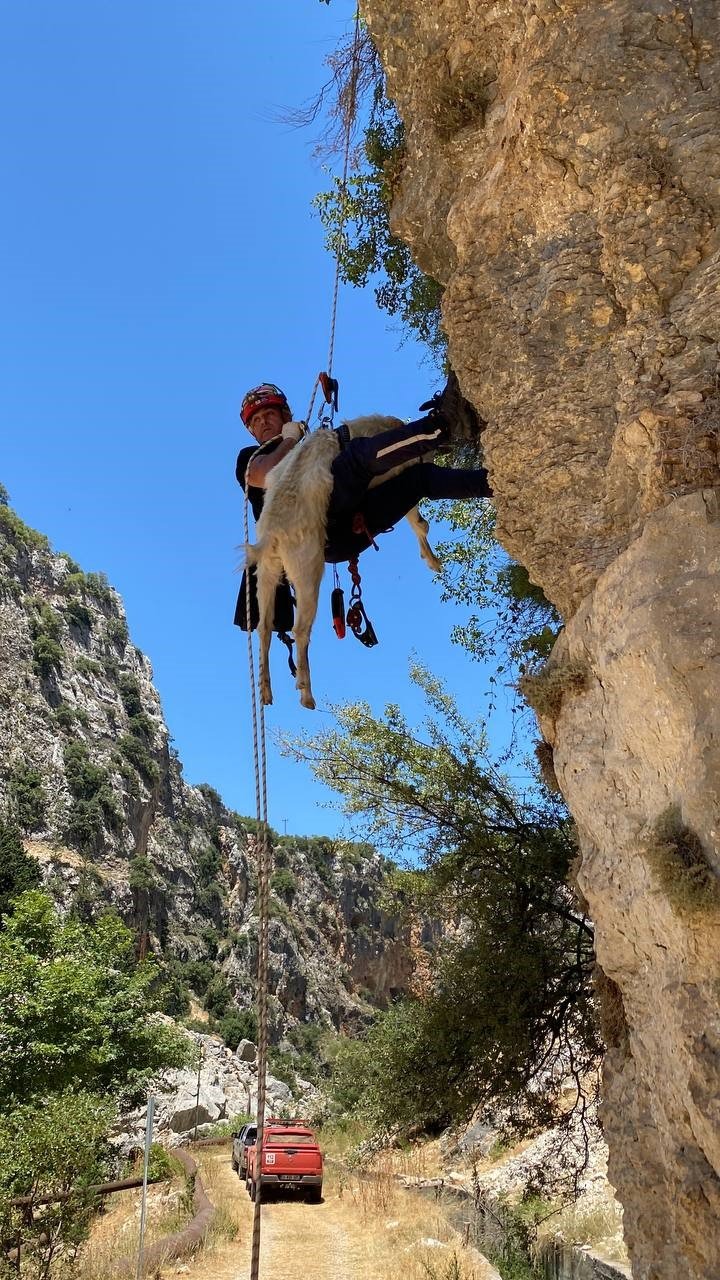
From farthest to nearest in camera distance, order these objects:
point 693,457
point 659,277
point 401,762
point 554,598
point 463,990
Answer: point 401,762, point 463,990, point 554,598, point 659,277, point 693,457

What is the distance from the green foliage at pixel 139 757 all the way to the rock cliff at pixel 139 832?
5.9 inches

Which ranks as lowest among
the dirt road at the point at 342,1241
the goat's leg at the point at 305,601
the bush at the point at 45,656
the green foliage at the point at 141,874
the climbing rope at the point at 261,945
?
the dirt road at the point at 342,1241

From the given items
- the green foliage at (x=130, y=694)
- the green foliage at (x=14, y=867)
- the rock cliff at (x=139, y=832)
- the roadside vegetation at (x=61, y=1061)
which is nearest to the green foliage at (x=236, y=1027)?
the rock cliff at (x=139, y=832)

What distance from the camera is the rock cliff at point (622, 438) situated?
3.52 meters

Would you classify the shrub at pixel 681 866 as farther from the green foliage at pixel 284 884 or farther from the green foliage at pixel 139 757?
the green foliage at pixel 284 884

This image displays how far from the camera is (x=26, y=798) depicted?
5325cm

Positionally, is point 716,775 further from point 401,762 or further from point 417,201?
point 401,762

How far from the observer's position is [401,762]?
10.5 metres

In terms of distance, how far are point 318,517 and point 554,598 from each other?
5.89 ft

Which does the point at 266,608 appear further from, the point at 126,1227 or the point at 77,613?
the point at 77,613

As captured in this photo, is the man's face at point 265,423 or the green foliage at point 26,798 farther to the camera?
the green foliage at point 26,798

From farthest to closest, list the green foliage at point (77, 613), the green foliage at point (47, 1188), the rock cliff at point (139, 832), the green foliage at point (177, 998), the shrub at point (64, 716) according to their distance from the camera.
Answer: the green foliage at point (77, 613) < the shrub at point (64, 716) < the rock cliff at point (139, 832) < the green foliage at point (177, 998) < the green foliage at point (47, 1188)

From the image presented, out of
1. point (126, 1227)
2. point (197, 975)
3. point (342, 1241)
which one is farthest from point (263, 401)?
point (197, 975)

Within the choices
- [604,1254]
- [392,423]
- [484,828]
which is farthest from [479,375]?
[604,1254]
